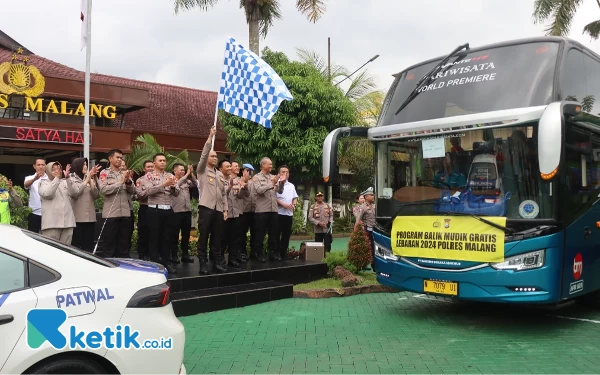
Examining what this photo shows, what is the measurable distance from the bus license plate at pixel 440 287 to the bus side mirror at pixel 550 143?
1.74m

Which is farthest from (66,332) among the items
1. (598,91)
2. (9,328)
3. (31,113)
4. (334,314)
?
(31,113)

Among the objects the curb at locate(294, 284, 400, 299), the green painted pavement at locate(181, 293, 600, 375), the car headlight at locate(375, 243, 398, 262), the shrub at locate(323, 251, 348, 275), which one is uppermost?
the car headlight at locate(375, 243, 398, 262)

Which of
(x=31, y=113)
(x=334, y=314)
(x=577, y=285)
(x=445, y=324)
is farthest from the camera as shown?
(x=31, y=113)

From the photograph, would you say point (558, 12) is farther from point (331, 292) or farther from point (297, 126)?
point (331, 292)

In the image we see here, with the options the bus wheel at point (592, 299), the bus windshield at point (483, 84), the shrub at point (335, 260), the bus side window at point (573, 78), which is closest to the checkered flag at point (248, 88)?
the bus windshield at point (483, 84)

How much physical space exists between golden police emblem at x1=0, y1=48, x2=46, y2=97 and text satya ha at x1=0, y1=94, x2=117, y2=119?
0.38 metres

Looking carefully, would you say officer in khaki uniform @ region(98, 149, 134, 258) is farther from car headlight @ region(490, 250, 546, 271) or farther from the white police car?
car headlight @ region(490, 250, 546, 271)

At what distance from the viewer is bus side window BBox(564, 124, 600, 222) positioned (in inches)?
238

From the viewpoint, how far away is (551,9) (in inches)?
783

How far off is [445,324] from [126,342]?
4.60 metres

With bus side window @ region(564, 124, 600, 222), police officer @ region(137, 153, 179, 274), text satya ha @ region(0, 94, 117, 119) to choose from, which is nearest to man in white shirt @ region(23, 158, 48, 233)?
police officer @ region(137, 153, 179, 274)

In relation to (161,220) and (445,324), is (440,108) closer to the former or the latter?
(445,324)

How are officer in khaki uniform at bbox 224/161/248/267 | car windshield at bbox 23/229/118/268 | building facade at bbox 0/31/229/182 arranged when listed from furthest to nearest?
building facade at bbox 0/31/229/182 → officer in khaki uniform at bbox 224/161/248/267 → car windshield at bbox 23/229/118/268

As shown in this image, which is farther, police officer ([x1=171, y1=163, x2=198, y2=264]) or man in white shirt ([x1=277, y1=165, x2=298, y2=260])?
man in white shirt ([x1=277, y1=165, x2=298, y2=260])
